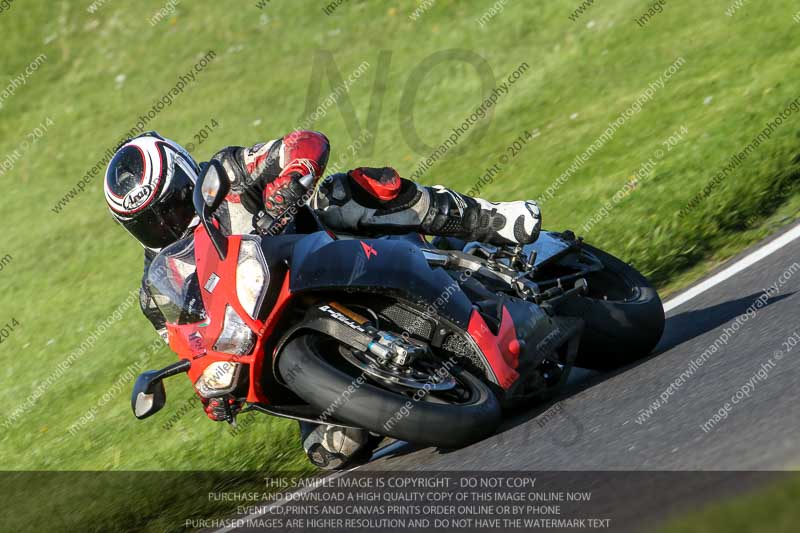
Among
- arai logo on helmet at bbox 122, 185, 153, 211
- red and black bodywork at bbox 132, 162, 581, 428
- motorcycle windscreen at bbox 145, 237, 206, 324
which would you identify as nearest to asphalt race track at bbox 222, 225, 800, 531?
red and black bodywork at bbox 132, 162, 581, 428

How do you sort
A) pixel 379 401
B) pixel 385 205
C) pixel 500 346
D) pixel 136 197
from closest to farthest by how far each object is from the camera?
pixel 379 401 → pixel 500 346 → pixel 136 197 → pixel 385 205

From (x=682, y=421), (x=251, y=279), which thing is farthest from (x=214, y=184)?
(x=682, y=421)

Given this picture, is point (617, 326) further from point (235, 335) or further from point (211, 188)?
point (211, 188)

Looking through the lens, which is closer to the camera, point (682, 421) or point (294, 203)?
point (682, 421)

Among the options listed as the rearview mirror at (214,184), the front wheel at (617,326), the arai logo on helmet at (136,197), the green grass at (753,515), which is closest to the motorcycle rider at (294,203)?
the arai logo on helmet at (136,197)

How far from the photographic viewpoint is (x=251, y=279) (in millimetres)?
4930

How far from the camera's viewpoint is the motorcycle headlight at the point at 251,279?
16.1ft

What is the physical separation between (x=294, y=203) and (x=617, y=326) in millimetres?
1930

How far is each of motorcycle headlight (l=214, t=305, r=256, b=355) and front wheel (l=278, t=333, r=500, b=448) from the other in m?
0.16

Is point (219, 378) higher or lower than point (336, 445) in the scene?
higher

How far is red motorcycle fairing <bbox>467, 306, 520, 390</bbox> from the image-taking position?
5.22 metres

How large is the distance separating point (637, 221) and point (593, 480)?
16.5 feet

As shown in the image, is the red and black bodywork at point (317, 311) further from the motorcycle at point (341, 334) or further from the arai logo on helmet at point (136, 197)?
the arai logo on helmet at point (136, 197)

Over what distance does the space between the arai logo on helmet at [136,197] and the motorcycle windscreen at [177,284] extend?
427 millimetres
